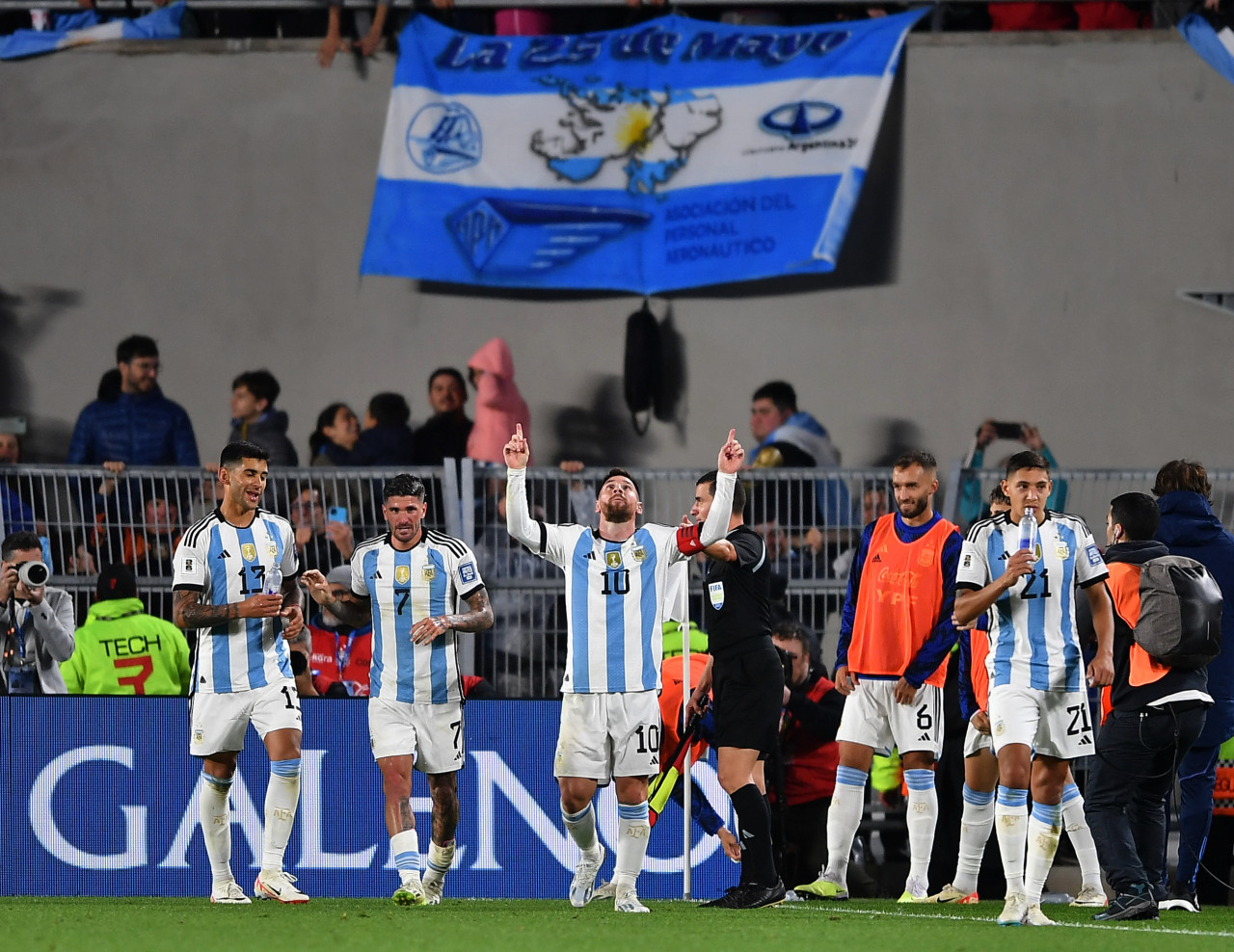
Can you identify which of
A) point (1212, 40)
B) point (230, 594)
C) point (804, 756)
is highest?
point (1212, 40)

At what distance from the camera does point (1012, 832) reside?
7273 millimetres

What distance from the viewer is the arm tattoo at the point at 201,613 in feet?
26.0

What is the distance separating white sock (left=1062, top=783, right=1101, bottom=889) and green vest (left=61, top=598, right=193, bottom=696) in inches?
203

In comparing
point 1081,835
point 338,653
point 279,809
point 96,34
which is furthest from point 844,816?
point 96,34

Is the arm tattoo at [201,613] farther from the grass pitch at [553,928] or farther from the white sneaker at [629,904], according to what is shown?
the white sneaker at [629,904]

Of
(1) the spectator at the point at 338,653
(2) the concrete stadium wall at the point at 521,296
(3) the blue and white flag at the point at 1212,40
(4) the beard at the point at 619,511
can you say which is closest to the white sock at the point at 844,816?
(4) the beard at the point at 619,511

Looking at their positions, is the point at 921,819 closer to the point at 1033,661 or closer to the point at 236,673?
the point at 1033,661

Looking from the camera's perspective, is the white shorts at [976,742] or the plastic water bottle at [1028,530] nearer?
the plastic water bottle at [1028,530]

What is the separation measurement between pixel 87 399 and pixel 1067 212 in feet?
28.1

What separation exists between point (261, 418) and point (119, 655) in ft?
10.9

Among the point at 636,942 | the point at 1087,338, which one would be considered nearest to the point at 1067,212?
the point at 1087,338

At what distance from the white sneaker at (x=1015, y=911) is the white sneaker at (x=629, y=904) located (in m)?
1.66

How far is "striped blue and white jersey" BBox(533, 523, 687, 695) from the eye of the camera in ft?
26.3

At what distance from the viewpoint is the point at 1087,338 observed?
1455cm
